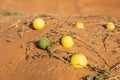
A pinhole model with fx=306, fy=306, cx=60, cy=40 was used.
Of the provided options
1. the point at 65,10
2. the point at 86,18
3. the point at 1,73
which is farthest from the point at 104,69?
the point at 65,10

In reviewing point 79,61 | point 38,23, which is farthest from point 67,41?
point 38,23

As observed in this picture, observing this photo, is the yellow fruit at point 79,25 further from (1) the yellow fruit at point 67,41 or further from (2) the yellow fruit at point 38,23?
(1) the yellow fruit at point 67,41

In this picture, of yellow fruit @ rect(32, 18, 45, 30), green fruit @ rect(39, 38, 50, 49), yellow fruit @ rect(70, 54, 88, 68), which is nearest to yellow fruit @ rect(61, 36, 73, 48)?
green fruit @ rect(39, 38, 50, 49)

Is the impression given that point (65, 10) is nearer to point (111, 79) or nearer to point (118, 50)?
point (118, 50)

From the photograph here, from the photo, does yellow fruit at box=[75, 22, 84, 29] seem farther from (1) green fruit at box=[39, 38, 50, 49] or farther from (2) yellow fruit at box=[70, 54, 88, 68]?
(2) yellow fruit at box=[70, 54, 88, 68]

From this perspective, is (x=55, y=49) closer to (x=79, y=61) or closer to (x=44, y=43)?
(x=44, y=43)

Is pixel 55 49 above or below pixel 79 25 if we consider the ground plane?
below
